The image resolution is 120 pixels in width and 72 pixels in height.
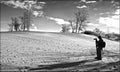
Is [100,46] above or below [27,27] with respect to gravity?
above

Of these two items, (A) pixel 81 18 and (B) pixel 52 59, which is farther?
(A) pixel 81 18

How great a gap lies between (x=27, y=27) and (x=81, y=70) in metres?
59.7

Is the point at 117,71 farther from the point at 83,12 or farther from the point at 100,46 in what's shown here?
the point at 83,12

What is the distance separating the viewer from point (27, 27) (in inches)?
2436

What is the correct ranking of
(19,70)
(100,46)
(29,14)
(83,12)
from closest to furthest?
1. (19,70)
2. (100,46)
3. (83,12)
4. (29,14)

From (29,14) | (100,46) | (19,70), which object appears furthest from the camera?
(29,14)

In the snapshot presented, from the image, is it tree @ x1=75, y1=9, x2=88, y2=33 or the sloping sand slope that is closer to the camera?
the sloping sand slope

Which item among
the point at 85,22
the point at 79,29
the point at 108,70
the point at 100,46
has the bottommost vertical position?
the point at 79,29

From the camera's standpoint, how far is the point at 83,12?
2248 inches

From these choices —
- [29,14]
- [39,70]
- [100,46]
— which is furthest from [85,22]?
[39,70]

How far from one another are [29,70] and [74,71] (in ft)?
8.67

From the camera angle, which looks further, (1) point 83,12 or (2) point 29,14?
(2) point 29,14

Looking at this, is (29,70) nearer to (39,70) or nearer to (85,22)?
(39,70)

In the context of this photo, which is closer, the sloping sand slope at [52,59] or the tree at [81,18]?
the sloping sand slope at [52,59]
